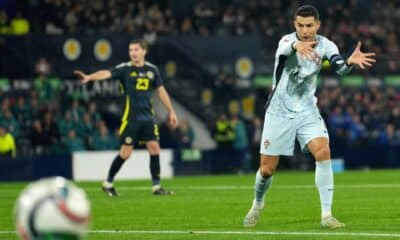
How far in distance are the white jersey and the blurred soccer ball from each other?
7.42 m

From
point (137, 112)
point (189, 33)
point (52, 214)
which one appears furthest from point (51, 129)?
point (52, 214)

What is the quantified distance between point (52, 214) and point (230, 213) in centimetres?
987

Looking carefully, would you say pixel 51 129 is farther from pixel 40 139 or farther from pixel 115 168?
pixel 115 168

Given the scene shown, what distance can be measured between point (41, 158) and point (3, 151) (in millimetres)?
1092

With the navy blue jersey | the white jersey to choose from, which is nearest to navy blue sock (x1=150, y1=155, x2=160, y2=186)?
the navy blue jersey

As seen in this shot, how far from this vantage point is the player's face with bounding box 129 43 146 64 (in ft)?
64.1

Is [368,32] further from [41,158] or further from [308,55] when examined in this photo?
[308,55]

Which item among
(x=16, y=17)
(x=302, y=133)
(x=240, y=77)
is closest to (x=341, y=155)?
(x=240, y=77)

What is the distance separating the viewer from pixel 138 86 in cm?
2002

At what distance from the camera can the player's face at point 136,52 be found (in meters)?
19.5

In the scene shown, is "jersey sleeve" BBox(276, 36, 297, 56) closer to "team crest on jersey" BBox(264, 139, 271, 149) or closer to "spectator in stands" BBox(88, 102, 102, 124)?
"team crest on jersey" BBox(264, 139, 271, 149)

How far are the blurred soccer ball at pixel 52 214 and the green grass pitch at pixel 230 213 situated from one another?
5.98 metres

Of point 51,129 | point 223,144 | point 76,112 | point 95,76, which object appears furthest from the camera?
point 223,144

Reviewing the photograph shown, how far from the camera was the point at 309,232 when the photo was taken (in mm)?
11898
